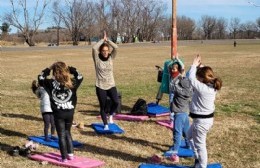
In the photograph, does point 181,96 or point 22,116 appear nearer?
point 181,96

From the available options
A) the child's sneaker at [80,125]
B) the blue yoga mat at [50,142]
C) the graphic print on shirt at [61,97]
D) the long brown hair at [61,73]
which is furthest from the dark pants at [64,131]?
the child's sneaker at [80,125]

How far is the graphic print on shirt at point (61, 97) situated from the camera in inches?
262

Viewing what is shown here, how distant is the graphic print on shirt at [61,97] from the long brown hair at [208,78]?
80.1 inches

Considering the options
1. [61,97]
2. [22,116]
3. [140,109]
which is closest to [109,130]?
[140,109]

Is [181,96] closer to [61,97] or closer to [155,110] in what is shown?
[61,97]

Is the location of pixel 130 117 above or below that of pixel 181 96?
below

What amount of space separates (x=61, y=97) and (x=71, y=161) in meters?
1.06

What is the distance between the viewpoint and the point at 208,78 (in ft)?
20.1

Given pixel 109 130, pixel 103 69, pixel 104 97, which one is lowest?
pixel 109 130

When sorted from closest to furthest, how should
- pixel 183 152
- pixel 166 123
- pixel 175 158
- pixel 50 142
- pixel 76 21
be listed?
pixel 175 158, pixel 183 152, pixel 50 142, pixel 166 123, pixel 76 21

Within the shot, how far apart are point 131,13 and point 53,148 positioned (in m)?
91.4

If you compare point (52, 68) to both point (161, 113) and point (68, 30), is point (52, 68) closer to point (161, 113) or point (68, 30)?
point (161, 113)

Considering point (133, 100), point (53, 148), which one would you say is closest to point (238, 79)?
point (133, 100)

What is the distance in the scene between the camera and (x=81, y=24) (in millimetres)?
91562
